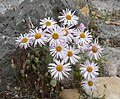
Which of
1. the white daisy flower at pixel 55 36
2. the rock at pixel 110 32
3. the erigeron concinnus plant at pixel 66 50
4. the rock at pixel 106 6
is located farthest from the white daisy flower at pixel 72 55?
the rock at pixel 106 6

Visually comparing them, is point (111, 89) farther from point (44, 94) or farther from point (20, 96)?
point (20, 96)

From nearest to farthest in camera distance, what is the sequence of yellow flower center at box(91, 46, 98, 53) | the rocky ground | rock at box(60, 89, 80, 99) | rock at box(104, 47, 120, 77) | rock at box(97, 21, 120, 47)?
yellow flower center at box(91, 46, 98, 53) → rock at box(60, 89, 80, 99) → the rocky ground → rock at box(104, 47, 120, 77) → rock at box(97, 21, 120, 47)

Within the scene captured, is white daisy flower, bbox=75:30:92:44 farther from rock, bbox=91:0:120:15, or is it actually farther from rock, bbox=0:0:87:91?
rock, bbox=91:0:120:15

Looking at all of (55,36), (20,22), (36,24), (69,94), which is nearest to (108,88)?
(69,94)

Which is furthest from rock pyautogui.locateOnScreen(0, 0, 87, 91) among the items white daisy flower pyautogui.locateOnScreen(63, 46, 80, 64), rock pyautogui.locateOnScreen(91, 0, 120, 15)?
rock pyautogui.locateOnScreen(91, 0, 120, 15)

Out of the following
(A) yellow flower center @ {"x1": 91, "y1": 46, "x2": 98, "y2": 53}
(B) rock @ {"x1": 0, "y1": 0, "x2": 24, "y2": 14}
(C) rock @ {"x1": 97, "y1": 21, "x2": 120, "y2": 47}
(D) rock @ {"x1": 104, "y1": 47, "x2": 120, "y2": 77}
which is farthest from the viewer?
(B) rock @ {"x1": 0, "y1": 0, "x2": 24, "y2": 14}

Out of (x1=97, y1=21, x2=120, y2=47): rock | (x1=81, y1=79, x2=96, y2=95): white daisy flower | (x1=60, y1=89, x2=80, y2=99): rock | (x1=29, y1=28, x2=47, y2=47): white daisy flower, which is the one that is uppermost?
(x1=97, y1=21, x2=120, y2=47): rock

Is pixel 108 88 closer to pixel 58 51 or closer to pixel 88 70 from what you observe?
pixel 88 70
